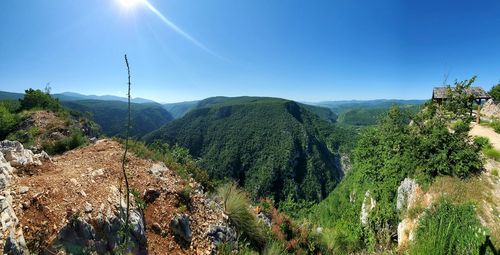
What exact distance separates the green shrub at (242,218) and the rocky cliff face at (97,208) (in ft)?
0.82

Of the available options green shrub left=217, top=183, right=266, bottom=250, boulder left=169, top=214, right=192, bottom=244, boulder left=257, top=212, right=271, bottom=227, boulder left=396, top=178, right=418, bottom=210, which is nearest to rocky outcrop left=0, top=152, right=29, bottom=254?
boulder left=169, top=214, right=192, bottom=244

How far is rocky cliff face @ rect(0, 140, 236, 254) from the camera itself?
374 cm

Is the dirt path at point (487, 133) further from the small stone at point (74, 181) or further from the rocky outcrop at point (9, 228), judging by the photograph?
the rocky outcrop at point (9, 228)

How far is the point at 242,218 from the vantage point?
21.0ft

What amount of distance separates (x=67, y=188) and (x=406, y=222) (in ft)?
29.5

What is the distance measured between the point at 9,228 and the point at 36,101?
18.8 m

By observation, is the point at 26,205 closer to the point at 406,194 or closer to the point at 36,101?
the point at 406,194

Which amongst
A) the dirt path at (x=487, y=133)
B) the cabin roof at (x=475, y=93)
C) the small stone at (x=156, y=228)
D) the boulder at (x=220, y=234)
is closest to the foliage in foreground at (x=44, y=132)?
the small stone at (x=156, y=228)

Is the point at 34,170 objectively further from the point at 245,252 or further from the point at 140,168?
the point at 245,252

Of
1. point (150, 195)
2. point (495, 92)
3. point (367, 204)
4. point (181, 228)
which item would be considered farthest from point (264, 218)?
point (495, 92)

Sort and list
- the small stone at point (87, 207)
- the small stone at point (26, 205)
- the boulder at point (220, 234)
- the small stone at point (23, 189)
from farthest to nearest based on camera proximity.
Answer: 1. the boulder at point (220, 234)
2. the small stone at point (87, 207)
3. the small stone at point (23, 189)
4. the small stone at point (26, 205)

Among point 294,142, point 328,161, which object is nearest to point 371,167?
point 294,142

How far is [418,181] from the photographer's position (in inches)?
348

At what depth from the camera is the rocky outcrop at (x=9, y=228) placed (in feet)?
10.7
